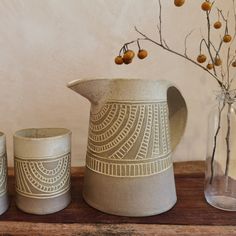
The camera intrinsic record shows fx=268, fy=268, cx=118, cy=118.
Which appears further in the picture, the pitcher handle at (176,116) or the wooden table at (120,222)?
the pitcher handle at (176,116)

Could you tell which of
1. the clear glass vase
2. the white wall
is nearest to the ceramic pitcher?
the clear glass vase

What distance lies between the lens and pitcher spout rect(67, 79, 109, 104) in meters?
0.44

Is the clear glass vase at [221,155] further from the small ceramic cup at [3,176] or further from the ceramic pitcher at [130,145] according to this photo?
the small ceramic cup at [3,176]

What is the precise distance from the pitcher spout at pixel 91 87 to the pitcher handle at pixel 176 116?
15 cm

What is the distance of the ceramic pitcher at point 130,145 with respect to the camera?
1.45 ft

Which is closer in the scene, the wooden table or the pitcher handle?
the wooden table

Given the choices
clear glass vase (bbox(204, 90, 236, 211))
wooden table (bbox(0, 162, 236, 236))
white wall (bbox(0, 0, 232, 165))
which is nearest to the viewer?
wooden table (bbox(0, 162, 236, 236))

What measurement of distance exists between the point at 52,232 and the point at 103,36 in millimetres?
457

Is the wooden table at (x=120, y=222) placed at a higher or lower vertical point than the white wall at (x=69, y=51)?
lower

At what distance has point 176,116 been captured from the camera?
0.56 meters

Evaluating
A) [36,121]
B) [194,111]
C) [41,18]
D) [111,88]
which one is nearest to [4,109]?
[36,121]

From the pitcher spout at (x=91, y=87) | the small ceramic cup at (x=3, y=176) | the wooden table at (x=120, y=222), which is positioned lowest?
the wooden table at (x=120, y=222)

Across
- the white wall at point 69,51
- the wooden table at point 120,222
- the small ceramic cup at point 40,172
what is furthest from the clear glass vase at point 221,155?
the small ceramic cup at point 40,172

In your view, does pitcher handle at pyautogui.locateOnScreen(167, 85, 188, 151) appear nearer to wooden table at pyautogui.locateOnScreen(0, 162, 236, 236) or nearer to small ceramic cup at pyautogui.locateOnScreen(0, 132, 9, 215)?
wooden table at pyautogui.locateOnScreen(0, 162, 236, 236)
